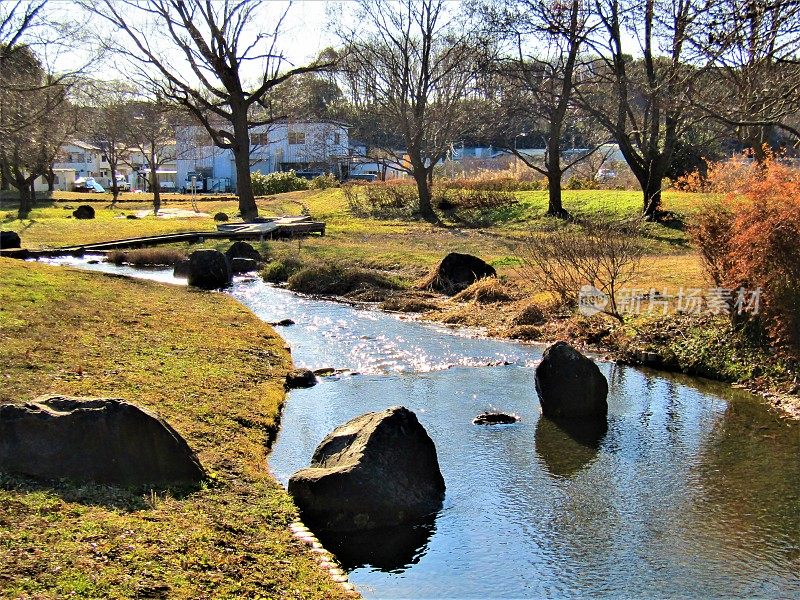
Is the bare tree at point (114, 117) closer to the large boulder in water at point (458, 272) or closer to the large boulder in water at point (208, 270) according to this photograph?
the large boulder in water at point (208, 270)

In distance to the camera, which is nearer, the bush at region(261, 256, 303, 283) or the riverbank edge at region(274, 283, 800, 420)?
the riverbank edge at region(274, 283, 800, 420)

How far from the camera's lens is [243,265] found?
88.7ft

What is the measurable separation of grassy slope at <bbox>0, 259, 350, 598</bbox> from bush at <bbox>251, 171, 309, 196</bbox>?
4702cm

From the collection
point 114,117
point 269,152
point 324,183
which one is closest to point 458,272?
point 324,183

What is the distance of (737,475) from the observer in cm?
963

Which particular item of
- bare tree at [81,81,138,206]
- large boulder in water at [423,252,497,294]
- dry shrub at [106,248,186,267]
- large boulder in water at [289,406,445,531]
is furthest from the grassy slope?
bare tree at [81,81,138,206]

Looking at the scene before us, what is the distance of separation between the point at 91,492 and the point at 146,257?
2131cm

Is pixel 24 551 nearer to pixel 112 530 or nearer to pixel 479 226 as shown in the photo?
pixel 112 530

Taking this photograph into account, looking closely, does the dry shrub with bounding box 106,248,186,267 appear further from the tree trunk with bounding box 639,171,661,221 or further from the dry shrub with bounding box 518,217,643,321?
the tree trunk with bounding box 639,171,661,221

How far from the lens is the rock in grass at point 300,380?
13.0 metres

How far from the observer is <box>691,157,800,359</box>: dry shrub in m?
13.3


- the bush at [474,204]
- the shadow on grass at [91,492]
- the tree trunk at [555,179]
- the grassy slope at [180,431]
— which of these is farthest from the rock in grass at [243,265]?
Result: the shadow on grass at [91,492]

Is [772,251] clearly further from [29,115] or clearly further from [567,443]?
[29,115]

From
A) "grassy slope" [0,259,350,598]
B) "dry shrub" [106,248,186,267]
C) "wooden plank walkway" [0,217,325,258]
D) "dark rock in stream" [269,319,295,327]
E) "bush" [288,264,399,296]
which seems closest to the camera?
"grassy slope" [0,259,350,598]
